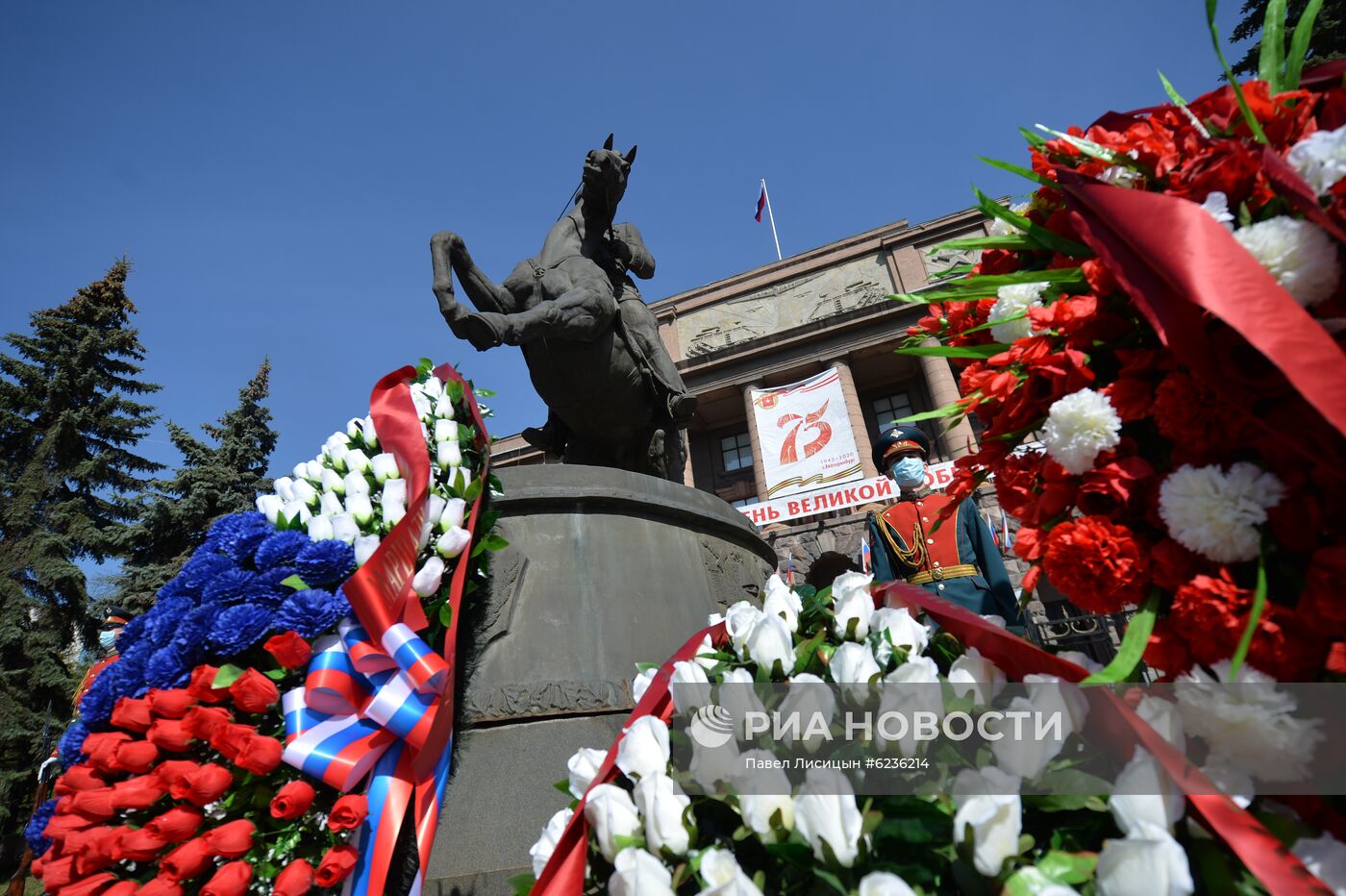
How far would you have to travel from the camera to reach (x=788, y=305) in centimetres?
2516

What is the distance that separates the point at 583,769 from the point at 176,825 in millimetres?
1204

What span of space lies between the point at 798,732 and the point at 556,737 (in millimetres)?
1559

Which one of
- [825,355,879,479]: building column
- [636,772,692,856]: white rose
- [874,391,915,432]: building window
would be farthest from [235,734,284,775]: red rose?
[874,391,915,432]: building window

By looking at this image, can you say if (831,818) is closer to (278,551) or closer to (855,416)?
(278,551)

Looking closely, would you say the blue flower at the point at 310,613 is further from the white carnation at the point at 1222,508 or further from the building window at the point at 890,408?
the building window at the point at 890,408

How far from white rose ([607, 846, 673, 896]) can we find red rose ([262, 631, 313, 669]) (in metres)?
1.36

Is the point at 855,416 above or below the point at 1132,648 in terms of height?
above

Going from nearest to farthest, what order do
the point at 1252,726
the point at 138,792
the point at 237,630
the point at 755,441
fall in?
the point at 1252,726, the point at 138,792, the point at 237,630, the point at 755,441

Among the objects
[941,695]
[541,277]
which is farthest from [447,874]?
[541,277]

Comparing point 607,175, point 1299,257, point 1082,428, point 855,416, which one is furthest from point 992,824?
point 855,416

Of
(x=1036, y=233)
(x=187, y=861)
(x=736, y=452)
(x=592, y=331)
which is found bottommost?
(x=187, y=861)

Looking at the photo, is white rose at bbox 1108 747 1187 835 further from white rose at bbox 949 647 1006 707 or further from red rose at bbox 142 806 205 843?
red rose at bbox 142 806 205 843

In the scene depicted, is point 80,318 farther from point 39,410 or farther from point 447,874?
point 447,874

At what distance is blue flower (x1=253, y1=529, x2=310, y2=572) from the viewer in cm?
226
